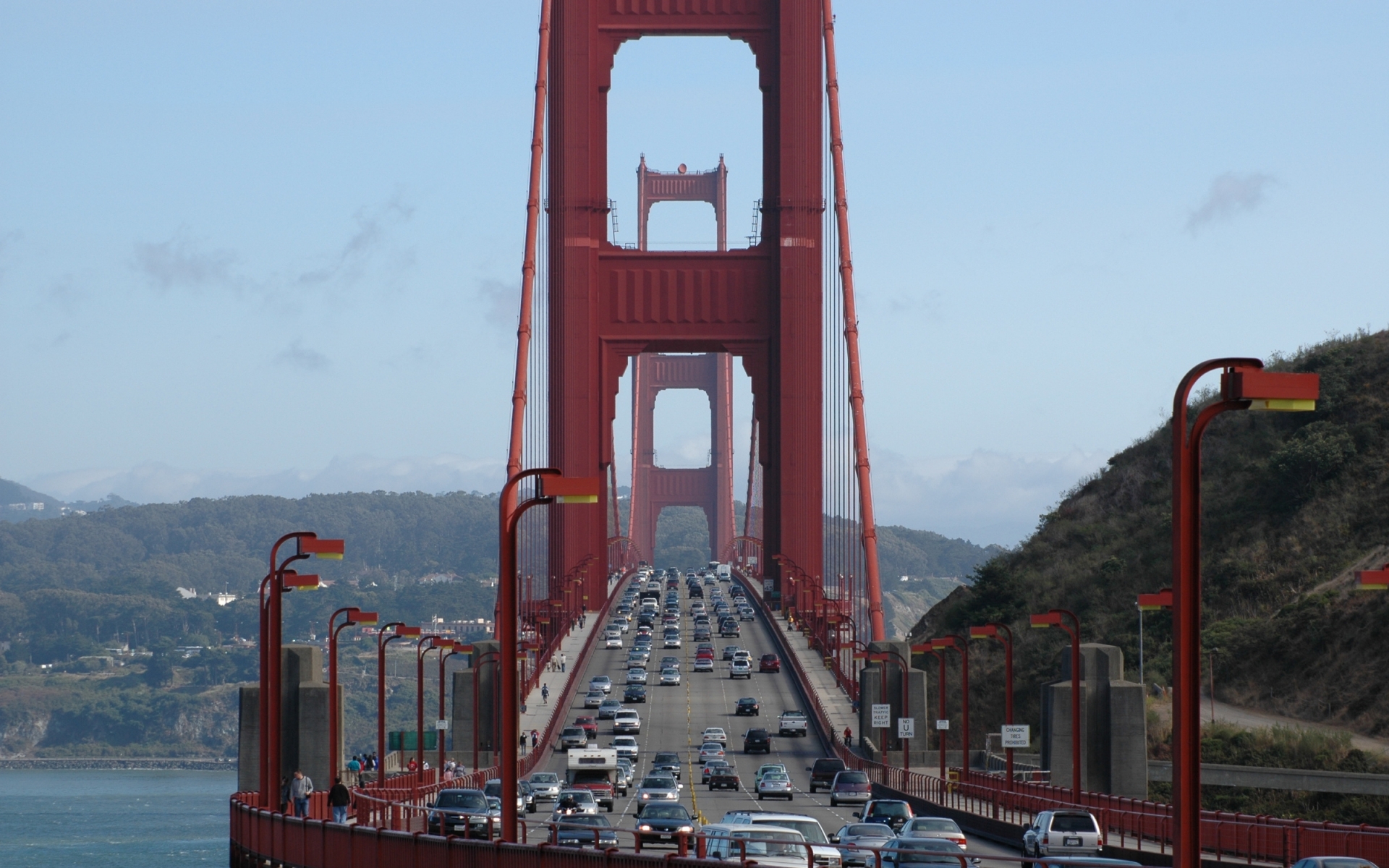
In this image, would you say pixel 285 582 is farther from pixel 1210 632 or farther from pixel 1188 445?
pixel 1210 632

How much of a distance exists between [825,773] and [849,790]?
7166 millimetres

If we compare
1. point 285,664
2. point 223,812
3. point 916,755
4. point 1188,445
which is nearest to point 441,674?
point 916,755

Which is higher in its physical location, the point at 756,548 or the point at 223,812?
the point at 756,548

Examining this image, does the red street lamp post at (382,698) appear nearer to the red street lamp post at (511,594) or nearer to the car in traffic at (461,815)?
the car in traffic at (461,815)

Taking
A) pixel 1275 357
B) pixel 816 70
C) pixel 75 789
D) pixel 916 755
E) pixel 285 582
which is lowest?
pixel 75 789

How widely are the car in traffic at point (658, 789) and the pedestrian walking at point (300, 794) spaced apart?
11.4 meters

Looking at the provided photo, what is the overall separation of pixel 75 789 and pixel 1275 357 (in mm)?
98668

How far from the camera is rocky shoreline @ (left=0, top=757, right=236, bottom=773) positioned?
18712cm

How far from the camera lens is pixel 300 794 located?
35562 millimetres

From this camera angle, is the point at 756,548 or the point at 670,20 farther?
the point at 756,548

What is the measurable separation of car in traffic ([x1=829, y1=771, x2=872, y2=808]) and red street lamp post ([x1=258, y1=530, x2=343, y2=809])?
16538 mm

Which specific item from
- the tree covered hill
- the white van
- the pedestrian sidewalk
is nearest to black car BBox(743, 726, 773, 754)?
the pedestrian sidewalk

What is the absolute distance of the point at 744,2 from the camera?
86938 millimetres

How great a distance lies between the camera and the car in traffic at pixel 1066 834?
3362cm
